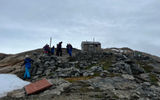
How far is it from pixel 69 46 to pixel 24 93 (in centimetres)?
1566

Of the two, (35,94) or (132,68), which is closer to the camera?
(35,94)

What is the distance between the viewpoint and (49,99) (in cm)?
870

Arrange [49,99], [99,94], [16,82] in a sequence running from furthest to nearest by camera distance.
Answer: [16,82] < [99,94] < [49,99]

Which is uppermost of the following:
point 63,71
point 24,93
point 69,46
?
point 69,46

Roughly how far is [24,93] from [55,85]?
8.00 feet

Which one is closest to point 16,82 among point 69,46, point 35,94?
point 35,94

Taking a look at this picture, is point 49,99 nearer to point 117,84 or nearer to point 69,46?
point 117,84

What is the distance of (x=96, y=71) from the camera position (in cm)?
1617

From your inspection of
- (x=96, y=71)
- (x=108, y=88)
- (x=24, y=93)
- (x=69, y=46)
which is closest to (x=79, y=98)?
(x=108, y=88)

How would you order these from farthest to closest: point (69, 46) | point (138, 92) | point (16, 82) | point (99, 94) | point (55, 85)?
point (69, 46)
point (16, 82)
point (55, 85)
point (138, 92)
point (99, 94)

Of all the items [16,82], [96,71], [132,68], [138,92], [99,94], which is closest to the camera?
[99,94]

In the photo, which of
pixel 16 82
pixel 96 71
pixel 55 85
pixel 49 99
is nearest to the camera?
pixel 49 99

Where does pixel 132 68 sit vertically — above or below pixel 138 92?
above

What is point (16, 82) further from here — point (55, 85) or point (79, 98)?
point (79, 98)
